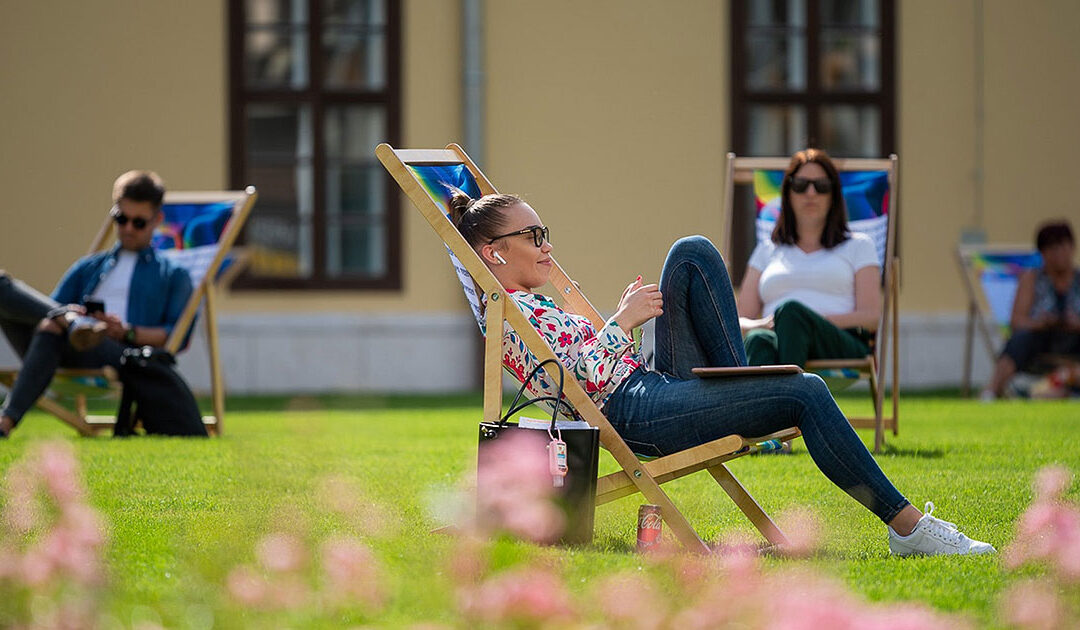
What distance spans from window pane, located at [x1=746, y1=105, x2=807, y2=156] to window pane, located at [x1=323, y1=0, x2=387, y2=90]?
2.52 metres

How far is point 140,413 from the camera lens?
616 cm

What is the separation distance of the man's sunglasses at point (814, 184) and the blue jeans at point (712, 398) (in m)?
2.48

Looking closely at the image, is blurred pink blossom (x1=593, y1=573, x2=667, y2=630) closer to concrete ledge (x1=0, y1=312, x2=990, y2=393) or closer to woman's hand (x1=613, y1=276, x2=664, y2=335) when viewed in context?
woman's hand (x1=613, y1=276, x2=664, y2=335)

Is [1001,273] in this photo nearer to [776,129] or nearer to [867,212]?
[776,129]

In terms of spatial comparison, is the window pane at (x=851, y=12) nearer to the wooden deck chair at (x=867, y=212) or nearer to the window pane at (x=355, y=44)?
the window pane at (x=355, y=44)

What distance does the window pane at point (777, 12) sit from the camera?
10320 mm

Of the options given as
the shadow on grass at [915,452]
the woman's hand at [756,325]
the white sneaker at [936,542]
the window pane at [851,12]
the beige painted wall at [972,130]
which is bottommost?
the shadow on grass at [915,452]

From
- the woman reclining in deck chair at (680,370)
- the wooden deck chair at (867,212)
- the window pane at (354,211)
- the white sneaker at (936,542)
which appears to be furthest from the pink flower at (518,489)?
the window pane at (354,211)

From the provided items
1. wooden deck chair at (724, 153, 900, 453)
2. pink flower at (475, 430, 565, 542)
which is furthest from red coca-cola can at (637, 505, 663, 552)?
wooden deck chair at (724, 153, 900, 453)

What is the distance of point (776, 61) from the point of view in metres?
10.3

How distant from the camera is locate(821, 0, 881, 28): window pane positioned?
1032cm

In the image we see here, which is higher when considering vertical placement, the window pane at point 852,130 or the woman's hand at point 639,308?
the window pane at point 852,130

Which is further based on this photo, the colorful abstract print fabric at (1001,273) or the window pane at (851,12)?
the window pane at (851,12)

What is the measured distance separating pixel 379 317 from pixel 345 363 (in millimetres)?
376
